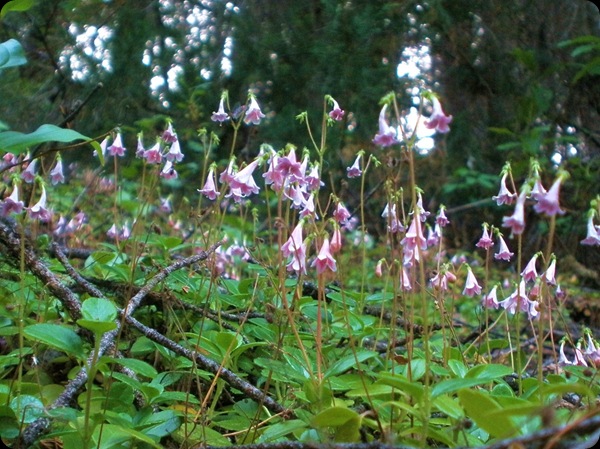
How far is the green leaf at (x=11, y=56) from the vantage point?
1.62 metres

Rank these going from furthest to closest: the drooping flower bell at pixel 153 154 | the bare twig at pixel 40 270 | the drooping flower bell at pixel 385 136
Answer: the drooping flower bell at pixel 153 154
the bare twig at pixel 40 270
the drooping flower bell at pixel 385 136

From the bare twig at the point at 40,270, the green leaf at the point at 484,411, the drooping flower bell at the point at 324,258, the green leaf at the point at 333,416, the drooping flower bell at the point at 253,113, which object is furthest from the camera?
the drooping flower bell at the point at 253,113

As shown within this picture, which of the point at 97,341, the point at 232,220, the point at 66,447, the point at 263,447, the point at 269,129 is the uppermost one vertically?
the point at 97,341

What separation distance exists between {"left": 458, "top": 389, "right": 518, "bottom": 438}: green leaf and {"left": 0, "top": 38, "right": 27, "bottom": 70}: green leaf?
1372mm

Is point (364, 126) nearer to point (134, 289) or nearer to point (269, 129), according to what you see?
point (269, 129)

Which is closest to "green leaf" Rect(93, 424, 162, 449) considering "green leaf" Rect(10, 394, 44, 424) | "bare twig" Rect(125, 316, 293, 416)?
"green leaf" Rect(10, 394, 44, 424)

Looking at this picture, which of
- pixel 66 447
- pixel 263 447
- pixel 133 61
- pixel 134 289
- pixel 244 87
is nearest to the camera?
pixel 263 447

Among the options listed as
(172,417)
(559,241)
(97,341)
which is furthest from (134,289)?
(559,241)

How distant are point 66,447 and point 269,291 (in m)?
1.07

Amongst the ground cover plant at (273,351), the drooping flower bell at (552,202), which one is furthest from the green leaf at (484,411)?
the drooping flower bell at (552,202)

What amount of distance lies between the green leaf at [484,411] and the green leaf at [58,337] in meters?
0.76

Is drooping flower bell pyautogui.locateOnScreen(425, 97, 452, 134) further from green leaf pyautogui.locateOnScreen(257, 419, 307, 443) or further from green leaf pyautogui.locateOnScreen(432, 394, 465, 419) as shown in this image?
green leaf pyautogui.locateOnScreen(257, 419, 307, 443)

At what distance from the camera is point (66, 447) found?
4.13 ft

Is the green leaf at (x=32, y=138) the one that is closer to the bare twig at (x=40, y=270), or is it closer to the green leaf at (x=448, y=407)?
the bare twig at (x=40, y=270)
